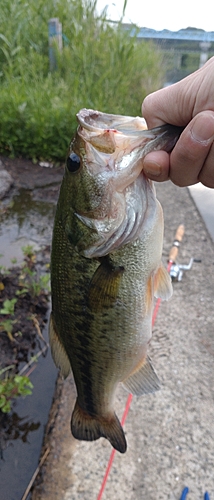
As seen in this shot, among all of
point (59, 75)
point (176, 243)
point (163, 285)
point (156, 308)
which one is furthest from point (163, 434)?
point (59, 75)

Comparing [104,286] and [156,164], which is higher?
[156,164]

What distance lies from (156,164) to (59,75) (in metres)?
5.67

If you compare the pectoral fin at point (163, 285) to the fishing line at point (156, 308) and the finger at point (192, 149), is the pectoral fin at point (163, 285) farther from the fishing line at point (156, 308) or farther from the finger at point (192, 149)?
the fishing line at point (156, 308)

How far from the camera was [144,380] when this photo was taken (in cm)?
156

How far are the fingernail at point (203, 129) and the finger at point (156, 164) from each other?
117 millimetres

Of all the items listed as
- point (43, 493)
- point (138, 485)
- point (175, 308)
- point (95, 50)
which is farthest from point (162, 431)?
point (95, 50)

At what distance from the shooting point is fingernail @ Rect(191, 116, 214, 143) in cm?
100

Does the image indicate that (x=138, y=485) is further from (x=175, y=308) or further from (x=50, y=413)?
(x=175, y=308)

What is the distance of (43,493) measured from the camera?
186 cm

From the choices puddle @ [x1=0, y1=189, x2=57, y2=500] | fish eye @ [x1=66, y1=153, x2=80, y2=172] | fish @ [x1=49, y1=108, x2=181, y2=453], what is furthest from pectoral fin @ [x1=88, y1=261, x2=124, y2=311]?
puddle @ [x1=0, y1=189, x2=57, y2=500]

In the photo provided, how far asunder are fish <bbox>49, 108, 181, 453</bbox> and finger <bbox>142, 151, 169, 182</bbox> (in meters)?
0.03

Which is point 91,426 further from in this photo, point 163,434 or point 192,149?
point 192,149

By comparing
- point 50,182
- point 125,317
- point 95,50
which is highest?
point 95,50

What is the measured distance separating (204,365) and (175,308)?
56 cm
